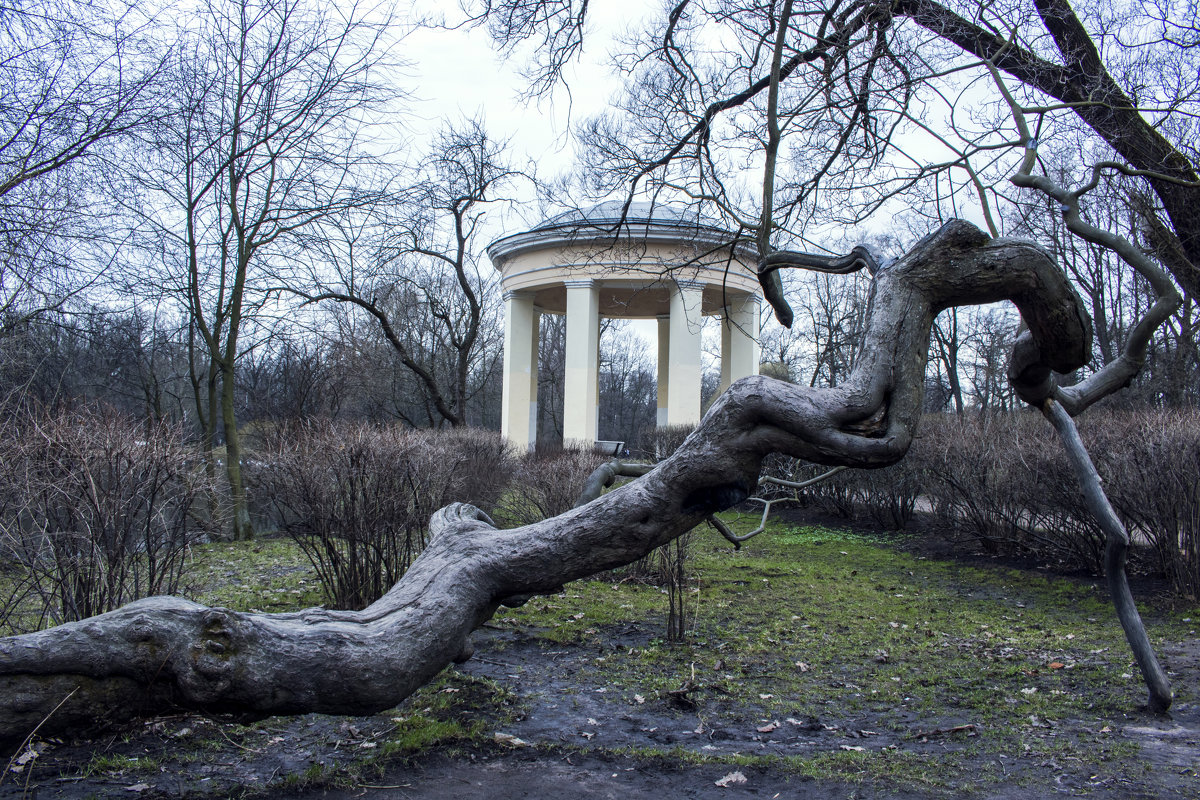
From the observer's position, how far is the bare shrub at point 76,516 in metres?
4.16

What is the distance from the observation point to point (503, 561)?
127 inches

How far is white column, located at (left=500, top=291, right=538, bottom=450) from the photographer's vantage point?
20875 mm

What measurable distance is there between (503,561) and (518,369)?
17938mm

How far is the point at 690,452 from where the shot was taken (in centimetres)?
301

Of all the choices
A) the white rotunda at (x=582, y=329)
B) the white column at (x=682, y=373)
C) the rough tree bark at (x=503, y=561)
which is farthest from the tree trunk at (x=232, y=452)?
the white column at (x=682, y=373)

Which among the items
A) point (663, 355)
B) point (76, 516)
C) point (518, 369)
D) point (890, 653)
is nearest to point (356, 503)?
point (76, 516)

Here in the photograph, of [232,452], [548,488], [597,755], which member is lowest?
[597,755]

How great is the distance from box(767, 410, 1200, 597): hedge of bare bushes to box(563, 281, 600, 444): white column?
28.5 ft

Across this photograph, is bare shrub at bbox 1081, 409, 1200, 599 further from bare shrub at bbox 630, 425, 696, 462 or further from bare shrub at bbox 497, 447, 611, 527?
bare shrub at bbox 630, 425, 696, 462

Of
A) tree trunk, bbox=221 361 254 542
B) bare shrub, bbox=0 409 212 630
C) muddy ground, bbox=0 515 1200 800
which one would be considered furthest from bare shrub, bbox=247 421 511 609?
tree trunk, bbox=221 361 254 542

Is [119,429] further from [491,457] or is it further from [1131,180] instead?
[1131,180]

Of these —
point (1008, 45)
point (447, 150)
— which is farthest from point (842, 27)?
point (447, 150)

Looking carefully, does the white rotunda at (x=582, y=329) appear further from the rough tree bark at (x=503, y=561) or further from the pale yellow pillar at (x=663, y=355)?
the rough tree bark at (x=503, y=561)

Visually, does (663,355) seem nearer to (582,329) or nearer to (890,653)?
(582,329)
